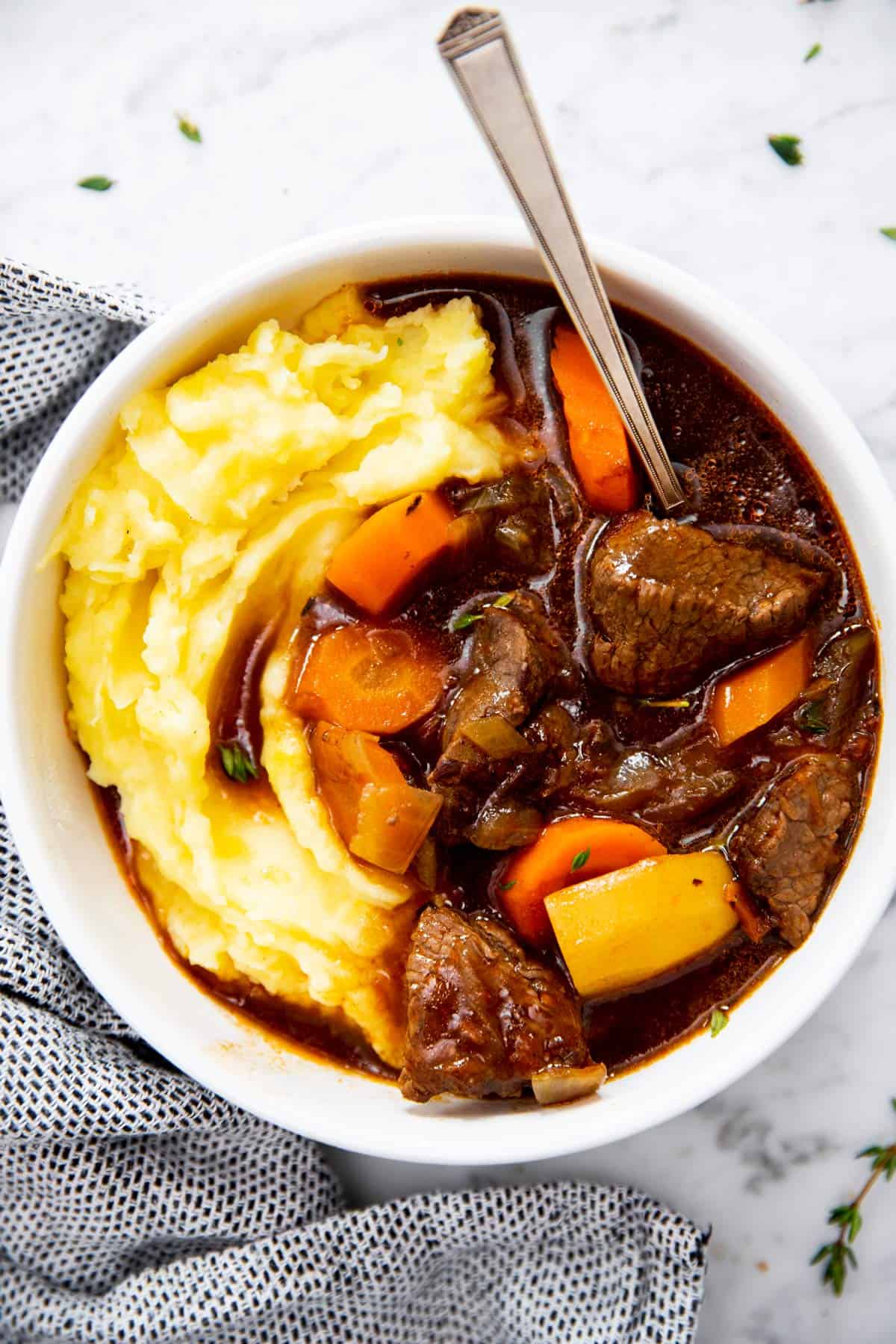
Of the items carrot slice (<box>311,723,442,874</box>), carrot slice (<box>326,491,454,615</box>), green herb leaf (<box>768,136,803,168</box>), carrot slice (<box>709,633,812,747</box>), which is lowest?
carrot slice (<box>709,633,812,747</box>)

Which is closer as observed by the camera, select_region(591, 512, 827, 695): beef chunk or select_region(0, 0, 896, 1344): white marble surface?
select_region(591, 512, 827, 695): beef chunk

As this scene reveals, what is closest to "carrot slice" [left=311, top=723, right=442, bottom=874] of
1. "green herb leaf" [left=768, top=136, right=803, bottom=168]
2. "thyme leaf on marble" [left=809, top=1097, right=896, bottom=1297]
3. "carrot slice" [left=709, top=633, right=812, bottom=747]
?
"carrot slice" [left=709, top=633, right=812, bottom=747]

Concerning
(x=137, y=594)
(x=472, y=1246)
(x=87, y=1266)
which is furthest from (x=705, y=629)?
(x=87, y=1266)

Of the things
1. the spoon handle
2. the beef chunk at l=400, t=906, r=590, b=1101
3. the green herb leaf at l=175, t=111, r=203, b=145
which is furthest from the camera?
the green herb leaf at l=175, t=111, r=203, b=145

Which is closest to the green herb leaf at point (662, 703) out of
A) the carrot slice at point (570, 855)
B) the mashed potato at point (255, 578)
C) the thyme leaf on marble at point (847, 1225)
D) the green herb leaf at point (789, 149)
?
the carrot slice at point (570, 855)

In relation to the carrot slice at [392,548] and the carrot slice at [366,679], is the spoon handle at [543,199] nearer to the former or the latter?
the carrot slice at [392,548]

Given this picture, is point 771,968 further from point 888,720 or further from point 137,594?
point 137,594

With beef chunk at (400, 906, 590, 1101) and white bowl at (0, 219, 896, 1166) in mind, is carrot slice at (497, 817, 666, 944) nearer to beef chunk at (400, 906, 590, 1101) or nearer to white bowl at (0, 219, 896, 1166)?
beef chunk at (400, 906, 590, 1101)
